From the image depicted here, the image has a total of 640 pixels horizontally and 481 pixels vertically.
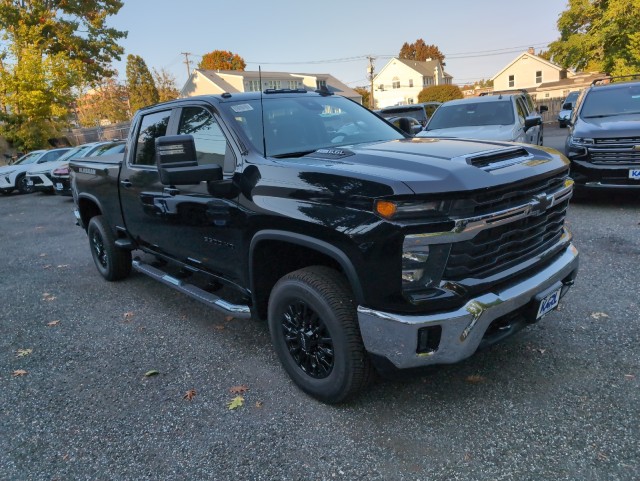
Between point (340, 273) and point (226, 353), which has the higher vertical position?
point (340, 273)

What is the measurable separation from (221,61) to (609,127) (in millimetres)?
70934

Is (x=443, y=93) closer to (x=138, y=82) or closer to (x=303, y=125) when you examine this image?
(x=138, y=82)

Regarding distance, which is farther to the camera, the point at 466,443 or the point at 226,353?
the point at 226,353

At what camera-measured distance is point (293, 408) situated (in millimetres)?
2982

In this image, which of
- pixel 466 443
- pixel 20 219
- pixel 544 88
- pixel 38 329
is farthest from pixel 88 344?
pixel 544 88

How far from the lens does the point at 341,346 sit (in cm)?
267

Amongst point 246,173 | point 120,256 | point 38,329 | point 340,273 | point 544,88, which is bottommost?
point 38,329


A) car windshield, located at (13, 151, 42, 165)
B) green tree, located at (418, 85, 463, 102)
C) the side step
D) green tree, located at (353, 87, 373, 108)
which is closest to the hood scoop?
the side step

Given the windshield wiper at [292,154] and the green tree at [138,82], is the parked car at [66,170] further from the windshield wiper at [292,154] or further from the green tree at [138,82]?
the green tree at [138,82]

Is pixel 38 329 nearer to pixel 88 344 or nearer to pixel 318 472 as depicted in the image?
pixel 88 344

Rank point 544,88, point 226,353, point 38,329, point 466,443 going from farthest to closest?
point 544,88 < point 38,329 < point 226,353 < point 466,443

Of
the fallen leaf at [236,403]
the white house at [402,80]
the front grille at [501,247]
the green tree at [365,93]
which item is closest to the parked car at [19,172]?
the fallen leaf at [236,403]

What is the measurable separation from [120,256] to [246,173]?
10.2ft

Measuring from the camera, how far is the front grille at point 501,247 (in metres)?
2.42
